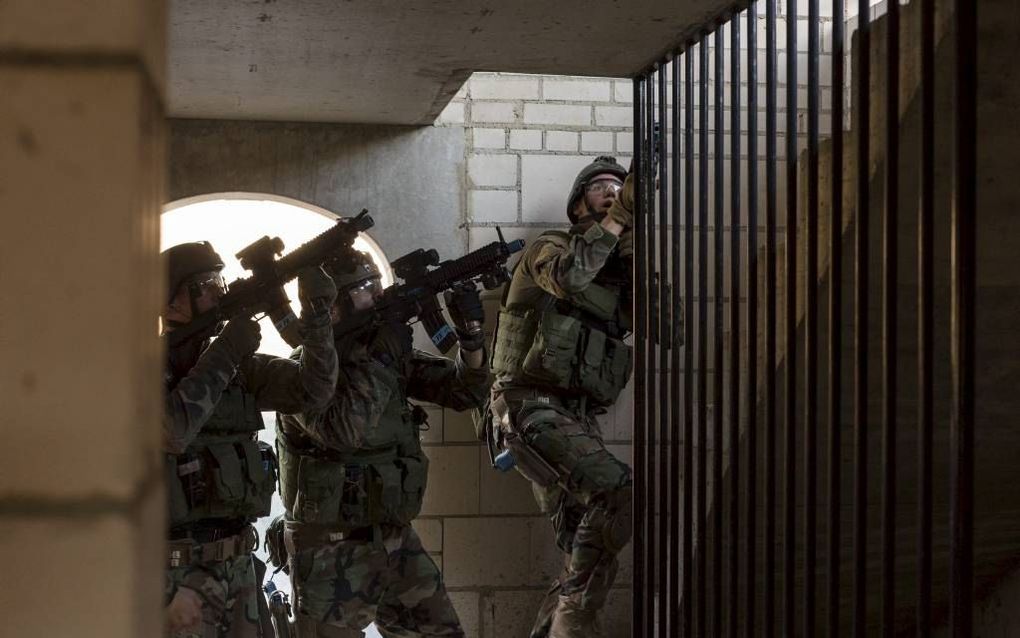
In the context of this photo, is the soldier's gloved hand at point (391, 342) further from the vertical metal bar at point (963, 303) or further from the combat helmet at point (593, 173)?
the vertical metal bar at point (963, 303)

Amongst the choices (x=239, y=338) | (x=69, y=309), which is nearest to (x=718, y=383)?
(x=239, y=338)

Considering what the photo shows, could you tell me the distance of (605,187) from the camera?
4.93 metres

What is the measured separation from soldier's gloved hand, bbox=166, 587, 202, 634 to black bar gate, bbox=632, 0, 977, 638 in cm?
136

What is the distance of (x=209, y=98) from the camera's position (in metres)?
4.58

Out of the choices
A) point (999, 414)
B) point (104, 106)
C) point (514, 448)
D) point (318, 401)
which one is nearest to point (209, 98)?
point (318, 401)

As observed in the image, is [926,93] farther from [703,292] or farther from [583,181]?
[583,181]

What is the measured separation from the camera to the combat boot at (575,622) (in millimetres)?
4551

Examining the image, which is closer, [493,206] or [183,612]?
[183,612]

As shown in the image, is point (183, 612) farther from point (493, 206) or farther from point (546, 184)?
point (546, 184)

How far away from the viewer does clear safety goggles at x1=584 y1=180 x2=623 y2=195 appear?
4.91 m

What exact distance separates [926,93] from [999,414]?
1.19 metres

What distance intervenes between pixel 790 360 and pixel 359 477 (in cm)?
222

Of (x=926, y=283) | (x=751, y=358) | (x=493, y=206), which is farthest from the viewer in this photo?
(x=493, y=206)

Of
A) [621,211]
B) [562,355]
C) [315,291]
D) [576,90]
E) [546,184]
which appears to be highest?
[576,90]
